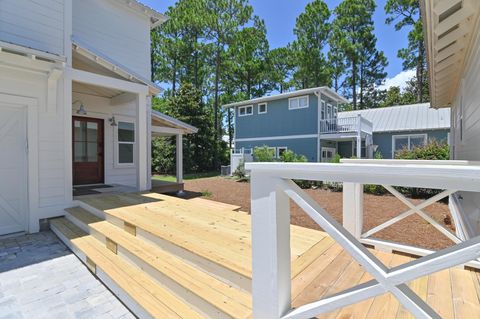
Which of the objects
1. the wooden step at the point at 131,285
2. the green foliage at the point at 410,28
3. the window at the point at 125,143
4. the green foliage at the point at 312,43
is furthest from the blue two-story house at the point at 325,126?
the wooden step at the point at 131,285

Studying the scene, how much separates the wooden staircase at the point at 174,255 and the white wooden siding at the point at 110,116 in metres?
3.26

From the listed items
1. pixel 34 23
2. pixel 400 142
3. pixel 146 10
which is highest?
pixel 146 10

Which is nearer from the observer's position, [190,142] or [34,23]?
[34,23]

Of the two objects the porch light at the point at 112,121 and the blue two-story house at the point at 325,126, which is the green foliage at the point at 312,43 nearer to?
the blue two-story house at the point at 325,126

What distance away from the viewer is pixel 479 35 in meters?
2.71

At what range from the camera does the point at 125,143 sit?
7.81 m

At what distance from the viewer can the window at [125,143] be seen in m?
7.69

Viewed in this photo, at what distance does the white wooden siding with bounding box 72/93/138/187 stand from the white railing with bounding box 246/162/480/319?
23.2 ft

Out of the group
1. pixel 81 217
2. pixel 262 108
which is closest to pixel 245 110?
pixel 262 108

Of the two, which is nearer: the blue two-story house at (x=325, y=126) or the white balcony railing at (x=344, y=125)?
the white balcony railing at (x=344, y=125)

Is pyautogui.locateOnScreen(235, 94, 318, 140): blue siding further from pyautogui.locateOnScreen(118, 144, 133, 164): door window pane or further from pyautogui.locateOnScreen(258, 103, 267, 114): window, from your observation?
pyautogui.locateOnScreen(118, 144, 133, 164): door window pane

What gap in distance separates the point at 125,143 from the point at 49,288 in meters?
5.41

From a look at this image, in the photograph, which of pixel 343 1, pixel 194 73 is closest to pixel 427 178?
pixel 194 73

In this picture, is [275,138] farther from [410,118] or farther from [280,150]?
[410,118]
